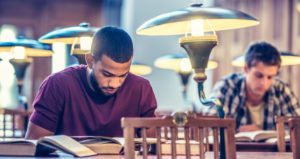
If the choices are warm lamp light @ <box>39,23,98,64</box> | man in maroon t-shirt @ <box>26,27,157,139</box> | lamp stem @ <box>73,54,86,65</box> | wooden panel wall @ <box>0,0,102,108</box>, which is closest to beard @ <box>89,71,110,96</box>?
man in maroon t-shirt @ <box>26,27,157,139</box>

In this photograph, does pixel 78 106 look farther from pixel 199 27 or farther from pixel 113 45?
pixel 199 27

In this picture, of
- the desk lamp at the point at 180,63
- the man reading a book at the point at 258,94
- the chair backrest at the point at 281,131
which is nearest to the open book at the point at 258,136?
the chair backrest at the point at 281,131

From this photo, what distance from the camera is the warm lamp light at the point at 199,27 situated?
1984 millimetres

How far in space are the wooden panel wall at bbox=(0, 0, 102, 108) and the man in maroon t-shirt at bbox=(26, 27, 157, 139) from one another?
397cm

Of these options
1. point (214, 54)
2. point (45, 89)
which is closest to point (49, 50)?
point (45, 89)

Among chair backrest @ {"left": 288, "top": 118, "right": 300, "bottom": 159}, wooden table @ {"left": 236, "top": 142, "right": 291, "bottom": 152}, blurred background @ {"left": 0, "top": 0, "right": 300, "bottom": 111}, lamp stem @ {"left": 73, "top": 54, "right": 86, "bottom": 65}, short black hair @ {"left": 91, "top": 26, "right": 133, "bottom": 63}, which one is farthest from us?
blurred background @ {"left": 0, "top": 0, "right": 300, "bottom": 111}

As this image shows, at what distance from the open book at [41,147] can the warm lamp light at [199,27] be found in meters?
0.46

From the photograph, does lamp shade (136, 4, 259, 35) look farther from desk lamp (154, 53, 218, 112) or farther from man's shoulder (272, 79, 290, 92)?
man's shoulder (272, 79, 290, 92)

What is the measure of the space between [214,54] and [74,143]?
449cm

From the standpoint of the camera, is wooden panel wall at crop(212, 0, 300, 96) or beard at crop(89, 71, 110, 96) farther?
wooden panel wall at crop(212, 0, 300, 96)

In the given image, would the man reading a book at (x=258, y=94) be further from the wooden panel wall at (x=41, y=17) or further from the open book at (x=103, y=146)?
the wooden panel wall at (x=41, y=17)

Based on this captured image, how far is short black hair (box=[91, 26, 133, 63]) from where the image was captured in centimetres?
241

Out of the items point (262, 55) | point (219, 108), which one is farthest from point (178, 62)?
point (219, 108)

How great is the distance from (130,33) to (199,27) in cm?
442
